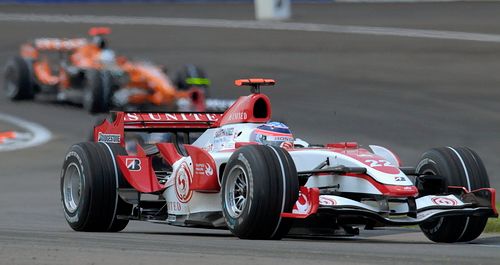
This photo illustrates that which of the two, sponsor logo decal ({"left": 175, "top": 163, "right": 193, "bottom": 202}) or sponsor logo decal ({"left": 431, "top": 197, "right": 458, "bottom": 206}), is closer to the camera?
sponsor logo decal ({"left": 431, "top": 197, "right": 458, "bottom": 206})

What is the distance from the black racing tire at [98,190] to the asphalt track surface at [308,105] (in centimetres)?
34

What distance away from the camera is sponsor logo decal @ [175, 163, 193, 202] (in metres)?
12.4

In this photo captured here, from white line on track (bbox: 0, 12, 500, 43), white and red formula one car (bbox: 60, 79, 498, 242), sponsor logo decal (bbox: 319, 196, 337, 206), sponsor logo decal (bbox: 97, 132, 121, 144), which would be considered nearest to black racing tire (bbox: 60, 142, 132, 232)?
white and red formula one car (bbox: 60, 79, 498, 242)

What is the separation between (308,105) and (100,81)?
13.8ft

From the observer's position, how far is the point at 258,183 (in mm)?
10859

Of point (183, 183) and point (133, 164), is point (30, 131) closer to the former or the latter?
point (133, 164)

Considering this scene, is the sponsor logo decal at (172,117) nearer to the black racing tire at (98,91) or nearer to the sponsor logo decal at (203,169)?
the sponsor logo decal at (203,169)

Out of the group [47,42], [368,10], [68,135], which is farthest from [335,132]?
[368,10]

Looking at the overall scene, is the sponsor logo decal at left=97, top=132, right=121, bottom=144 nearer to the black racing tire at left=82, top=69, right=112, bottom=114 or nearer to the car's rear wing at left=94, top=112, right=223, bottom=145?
the car's rear wing at left=94, top=112, right=223, bottom=145

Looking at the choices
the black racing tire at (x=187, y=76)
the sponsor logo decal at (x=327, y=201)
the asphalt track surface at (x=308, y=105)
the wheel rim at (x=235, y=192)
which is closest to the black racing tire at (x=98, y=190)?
the asphalt track surface at (x=308, y=105)

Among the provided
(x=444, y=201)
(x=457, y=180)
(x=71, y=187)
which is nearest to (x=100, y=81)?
(x=71, y=187)

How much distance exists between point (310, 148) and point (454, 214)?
1.47m

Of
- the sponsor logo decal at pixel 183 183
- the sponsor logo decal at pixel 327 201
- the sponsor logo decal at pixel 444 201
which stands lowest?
the sponsor logo decal at pixel 444 201

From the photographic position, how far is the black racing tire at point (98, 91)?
26828mm
